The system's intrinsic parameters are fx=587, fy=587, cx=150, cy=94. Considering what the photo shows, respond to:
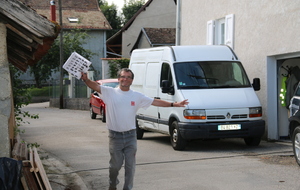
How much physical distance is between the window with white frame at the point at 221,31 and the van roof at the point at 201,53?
3.42 m

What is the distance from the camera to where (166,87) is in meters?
13.4

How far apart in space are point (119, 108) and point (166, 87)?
5724 mm

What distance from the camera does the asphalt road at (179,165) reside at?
907 cm

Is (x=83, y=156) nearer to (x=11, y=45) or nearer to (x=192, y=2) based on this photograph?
(x=11, y=45)

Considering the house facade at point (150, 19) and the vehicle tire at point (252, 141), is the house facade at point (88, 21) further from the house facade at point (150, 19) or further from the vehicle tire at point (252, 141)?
the vehicle tire at point (252, 141)

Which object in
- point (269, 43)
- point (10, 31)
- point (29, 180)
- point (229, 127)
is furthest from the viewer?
point (269, 43)

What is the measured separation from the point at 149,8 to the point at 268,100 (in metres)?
37.9

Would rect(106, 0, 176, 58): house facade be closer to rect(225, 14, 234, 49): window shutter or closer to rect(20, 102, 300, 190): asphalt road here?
rect(225, 14, 234, 49): window shutter

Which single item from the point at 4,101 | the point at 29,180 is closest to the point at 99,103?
the point at 4,101

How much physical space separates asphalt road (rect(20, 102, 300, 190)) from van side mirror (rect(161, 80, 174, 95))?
1357mm

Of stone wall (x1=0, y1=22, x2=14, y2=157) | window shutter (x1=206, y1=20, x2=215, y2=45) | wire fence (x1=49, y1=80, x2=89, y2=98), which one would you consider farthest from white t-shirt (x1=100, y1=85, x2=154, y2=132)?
wire fence (x1=49, y1=80, x2=89, y2=98)

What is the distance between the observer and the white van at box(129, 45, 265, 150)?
1273 cm

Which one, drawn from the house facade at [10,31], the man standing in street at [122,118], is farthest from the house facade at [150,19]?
the house facade at [10,31]

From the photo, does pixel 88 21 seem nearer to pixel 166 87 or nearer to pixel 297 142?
pixel 166 87
